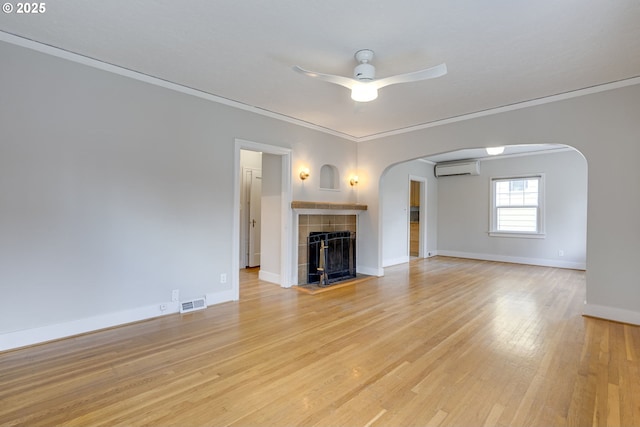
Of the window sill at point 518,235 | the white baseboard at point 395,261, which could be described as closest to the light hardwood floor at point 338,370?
the white baseboard at point 395,261

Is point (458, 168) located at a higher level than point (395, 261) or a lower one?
higher

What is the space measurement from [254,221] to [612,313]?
5.88 meters

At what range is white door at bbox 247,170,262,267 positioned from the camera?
6.60 meters

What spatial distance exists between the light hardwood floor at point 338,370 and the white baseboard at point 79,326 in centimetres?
9

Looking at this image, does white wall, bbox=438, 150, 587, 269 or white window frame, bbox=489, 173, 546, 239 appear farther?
white window frame, bbox=489, 173, 546, 239

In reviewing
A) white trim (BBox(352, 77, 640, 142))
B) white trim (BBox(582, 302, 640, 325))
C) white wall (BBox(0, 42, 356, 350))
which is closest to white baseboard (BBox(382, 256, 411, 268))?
white trim (BBox(352, 77, 640, 142))

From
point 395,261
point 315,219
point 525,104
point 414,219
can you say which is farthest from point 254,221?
point 525,104

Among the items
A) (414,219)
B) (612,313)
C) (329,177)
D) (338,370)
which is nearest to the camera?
(338,370)

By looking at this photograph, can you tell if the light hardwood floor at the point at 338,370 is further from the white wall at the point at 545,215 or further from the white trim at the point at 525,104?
the white wall at the point at 545,215

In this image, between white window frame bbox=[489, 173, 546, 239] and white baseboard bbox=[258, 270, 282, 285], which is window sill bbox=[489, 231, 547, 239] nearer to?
white window frame bbox=[489, 173, 546, 239]

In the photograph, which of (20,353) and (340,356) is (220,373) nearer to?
(340,356)

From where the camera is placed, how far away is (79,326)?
2908 mm

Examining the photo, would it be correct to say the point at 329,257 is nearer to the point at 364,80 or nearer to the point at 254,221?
the point at 254,221

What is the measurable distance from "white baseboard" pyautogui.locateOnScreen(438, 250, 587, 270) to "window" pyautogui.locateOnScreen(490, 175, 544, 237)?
1.86 feet
